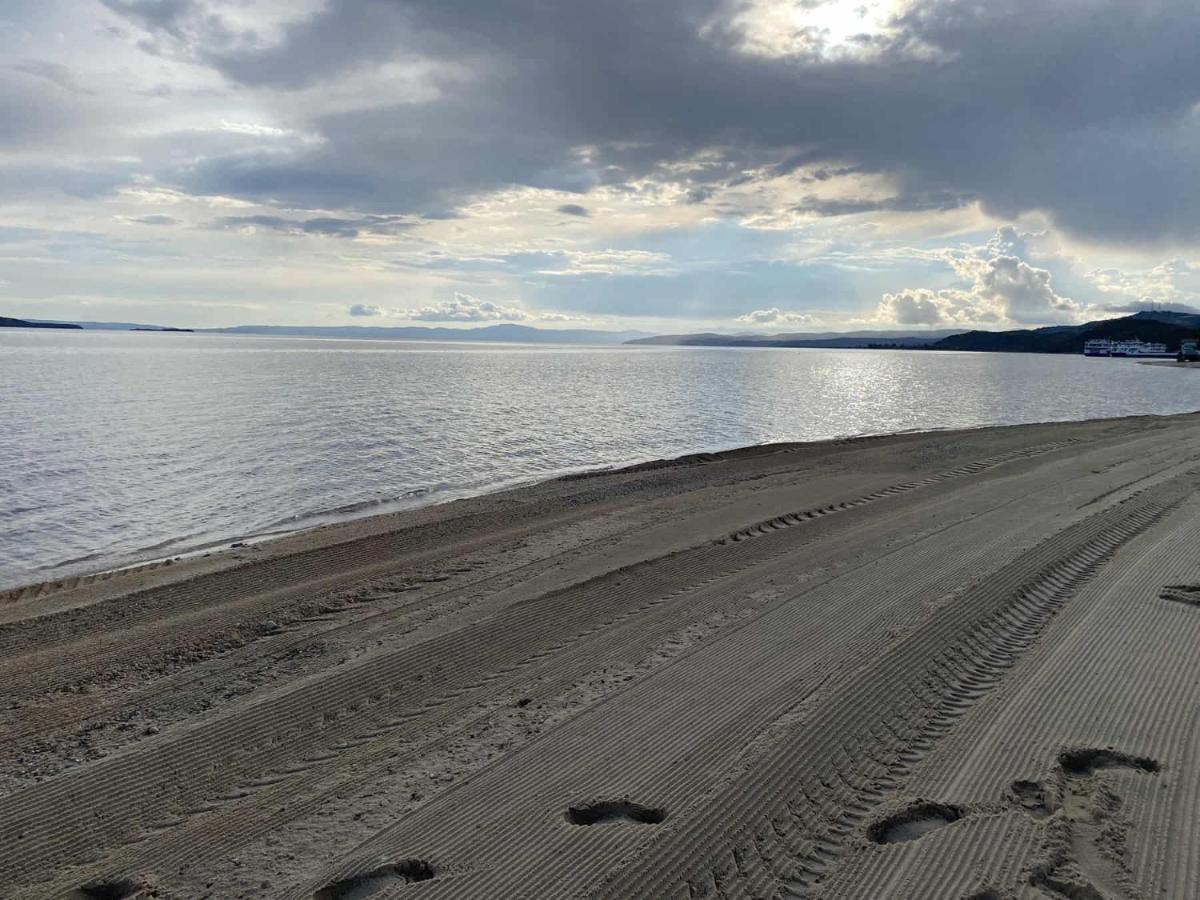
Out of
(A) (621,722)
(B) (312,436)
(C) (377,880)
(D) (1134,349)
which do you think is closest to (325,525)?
(A) (621,722)

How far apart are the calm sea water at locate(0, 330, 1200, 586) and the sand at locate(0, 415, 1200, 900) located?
14.9ft

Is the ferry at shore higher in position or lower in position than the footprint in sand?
higher

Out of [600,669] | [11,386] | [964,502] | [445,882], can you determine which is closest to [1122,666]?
[600,669]

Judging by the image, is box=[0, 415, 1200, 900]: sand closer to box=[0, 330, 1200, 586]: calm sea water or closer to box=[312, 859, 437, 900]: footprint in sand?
box=[312, 859, 437, 900]: footprint in sand

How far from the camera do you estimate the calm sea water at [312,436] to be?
16.5 meters

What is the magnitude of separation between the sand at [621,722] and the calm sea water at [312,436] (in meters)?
4.56

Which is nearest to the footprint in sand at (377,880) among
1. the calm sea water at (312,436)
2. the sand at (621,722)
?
the sand at (621,722)

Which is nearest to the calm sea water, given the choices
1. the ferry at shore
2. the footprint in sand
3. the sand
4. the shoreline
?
the shoreline

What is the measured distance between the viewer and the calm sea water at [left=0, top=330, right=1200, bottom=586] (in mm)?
16531

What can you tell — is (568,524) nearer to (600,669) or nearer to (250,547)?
(250,547)

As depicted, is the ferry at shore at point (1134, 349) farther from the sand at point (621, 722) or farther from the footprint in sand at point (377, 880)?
the footprint in sand at point (377, 880)

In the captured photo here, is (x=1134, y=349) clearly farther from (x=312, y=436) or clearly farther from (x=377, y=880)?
(x=377, y=880)

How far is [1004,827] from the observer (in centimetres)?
470

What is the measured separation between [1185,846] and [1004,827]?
930 mm
